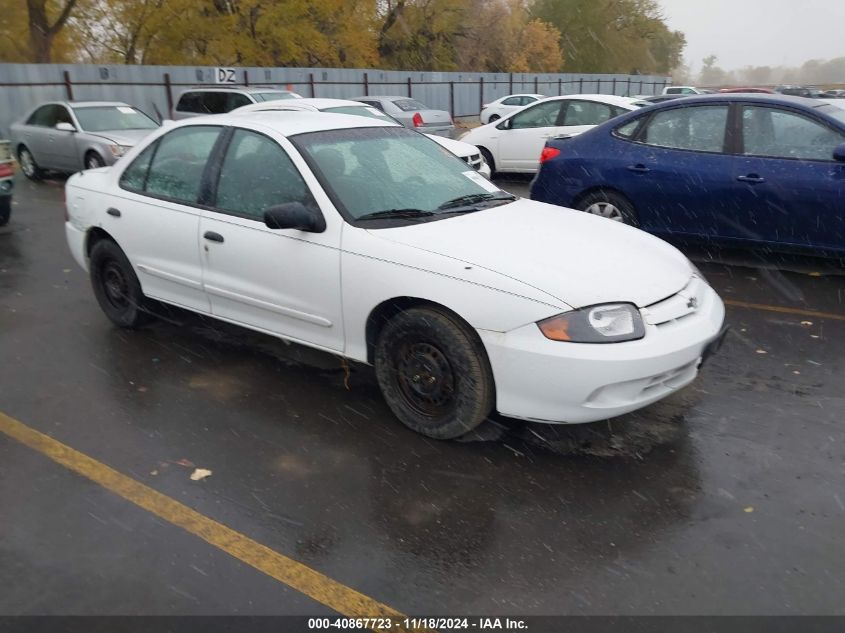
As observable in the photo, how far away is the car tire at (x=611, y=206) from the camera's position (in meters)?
7.18

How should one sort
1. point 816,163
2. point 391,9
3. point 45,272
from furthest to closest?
point 391,9 → point 45,272 → point 816,163

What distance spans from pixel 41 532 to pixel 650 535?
260cm

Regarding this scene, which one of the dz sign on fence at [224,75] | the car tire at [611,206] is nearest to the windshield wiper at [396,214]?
the car tire at [611,206]

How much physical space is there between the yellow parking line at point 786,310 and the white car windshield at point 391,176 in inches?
93.8

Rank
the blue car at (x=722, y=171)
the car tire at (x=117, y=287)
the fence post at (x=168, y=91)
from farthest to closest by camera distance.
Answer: the fence post at (x=168, y=91)
the blue car at (x=722, y=171)
the car tire at (x=117, y=287)

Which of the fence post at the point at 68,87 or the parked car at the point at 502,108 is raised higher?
the fence post at the point at 68,87

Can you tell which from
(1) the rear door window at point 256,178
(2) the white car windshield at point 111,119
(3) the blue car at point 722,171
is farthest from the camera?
(2) the white car windshield at point 111,119

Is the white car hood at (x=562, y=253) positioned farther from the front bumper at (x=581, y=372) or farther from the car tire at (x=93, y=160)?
the car tire at (x=93, y=160)

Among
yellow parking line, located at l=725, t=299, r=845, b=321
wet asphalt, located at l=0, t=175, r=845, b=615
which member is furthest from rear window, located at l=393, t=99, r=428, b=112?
wet asphalt, located at l=0, t=175, r=845, b=615

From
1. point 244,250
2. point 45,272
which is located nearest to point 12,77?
point 45,272

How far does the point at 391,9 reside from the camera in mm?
43500

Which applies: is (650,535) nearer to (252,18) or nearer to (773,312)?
(773,312)

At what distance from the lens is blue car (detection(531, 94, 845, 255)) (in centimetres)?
619

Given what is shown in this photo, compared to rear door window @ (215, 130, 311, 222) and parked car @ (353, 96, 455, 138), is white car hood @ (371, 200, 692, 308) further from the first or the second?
parked car @ (353, 96, 455, 138)
